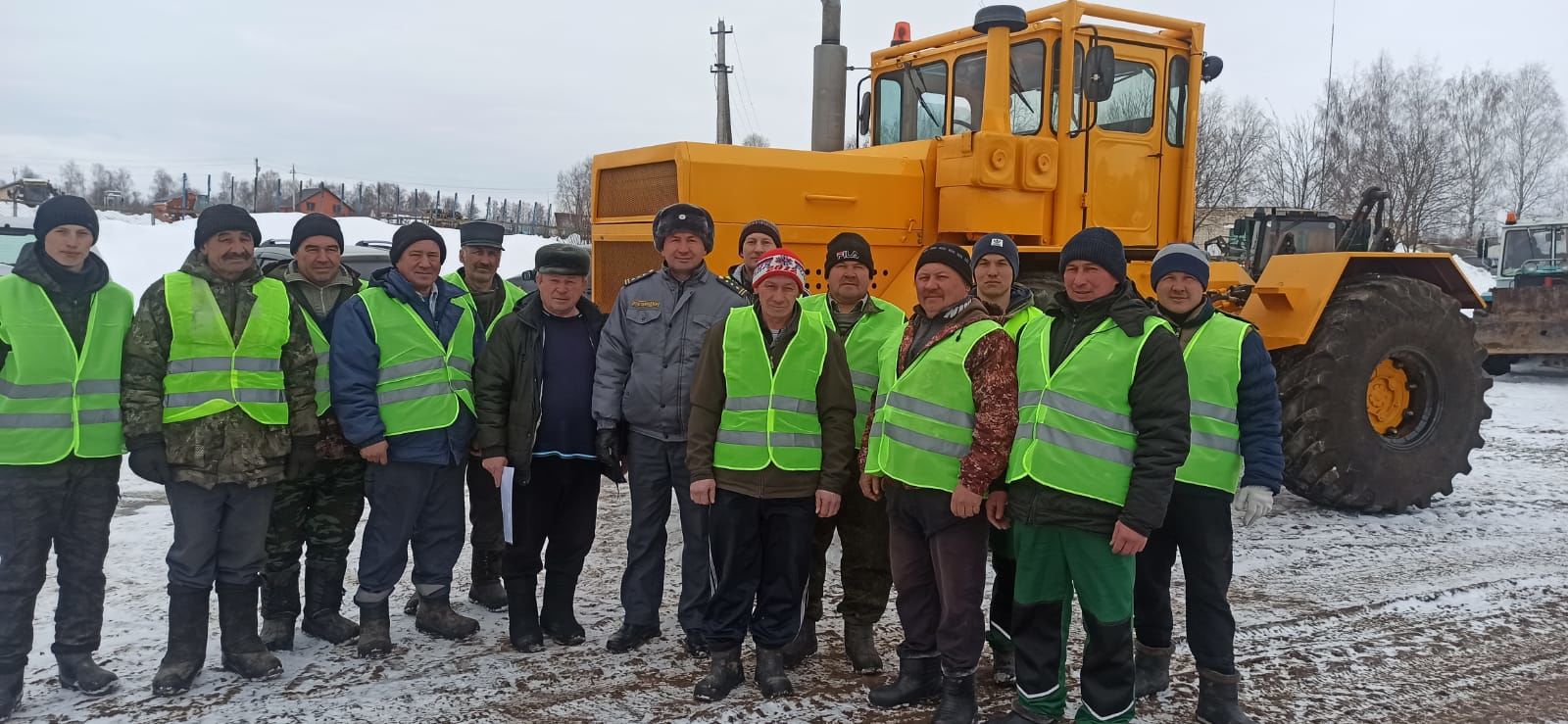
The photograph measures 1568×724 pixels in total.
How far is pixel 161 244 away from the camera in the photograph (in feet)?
80.6

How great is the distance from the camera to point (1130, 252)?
632 cm

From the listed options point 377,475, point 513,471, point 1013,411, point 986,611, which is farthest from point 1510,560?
point 377,475

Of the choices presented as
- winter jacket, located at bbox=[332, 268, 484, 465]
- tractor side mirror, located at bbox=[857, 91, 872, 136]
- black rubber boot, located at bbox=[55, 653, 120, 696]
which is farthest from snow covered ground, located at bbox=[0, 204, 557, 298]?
black rubber boot, located at bbox=[55, 653, 120, 696]

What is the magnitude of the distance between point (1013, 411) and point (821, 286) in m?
2.51

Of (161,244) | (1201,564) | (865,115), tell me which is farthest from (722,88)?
(1201,564)

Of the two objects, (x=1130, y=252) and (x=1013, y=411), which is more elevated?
(x=1130, y=252)

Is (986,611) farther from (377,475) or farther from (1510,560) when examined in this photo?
(1510,560)

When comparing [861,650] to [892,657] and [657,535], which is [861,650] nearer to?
[892,657]

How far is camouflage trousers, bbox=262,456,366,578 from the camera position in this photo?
4.00 meters

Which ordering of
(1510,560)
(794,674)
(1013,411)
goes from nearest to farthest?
(1013,411)
(794,674)
(1510,560)

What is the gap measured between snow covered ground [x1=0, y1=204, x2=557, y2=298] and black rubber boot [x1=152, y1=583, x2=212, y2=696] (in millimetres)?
16323

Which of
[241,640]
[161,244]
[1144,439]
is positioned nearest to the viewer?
[1144,439]

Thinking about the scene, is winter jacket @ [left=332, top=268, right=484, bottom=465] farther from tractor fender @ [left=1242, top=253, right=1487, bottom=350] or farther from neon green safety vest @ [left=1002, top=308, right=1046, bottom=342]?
tractor fender @ [left=1242, top=253, right=1487, bottom=350]

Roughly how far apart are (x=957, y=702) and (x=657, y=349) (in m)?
1.70
